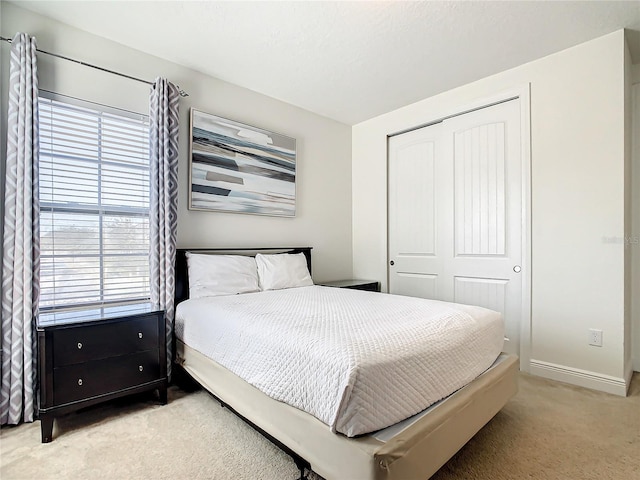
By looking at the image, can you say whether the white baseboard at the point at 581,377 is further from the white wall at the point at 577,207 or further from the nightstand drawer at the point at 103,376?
the nightstand drawer at the point at 103,376

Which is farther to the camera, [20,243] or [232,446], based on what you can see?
[20,243]

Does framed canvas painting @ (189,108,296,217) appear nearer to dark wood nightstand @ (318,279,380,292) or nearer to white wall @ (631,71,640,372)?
dark wood nightstand @ (318,279,380,292)

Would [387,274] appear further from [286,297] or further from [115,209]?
[115,209]

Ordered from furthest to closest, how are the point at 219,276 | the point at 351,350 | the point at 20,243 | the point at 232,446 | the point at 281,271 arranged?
the point at 281,271 → the point at 219,276 → the point at 20,243 → the point at 232,446 → the point at 351,350

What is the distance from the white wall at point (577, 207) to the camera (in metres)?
2.34

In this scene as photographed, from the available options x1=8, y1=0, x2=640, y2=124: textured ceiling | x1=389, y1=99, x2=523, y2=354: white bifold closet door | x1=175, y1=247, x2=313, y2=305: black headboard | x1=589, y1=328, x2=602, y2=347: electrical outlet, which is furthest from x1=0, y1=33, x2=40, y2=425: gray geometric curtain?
x1=589, y1=328, x2=602, y2=347: electrical outlet

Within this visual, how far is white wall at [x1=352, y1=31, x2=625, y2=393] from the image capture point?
2.34 metres

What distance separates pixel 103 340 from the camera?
1958 mm

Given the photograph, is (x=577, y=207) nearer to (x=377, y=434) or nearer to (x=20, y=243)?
(x=377, y=434)

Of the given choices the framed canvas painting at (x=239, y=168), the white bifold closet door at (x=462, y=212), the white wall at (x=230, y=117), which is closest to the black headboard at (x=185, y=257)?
the white wall at (x=230, y=117)

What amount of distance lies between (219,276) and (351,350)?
1.64 m

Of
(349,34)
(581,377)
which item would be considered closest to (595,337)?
(581,377)

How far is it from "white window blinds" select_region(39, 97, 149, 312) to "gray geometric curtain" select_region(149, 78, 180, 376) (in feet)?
0.65

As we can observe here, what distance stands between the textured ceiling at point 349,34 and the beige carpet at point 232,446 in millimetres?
2558
